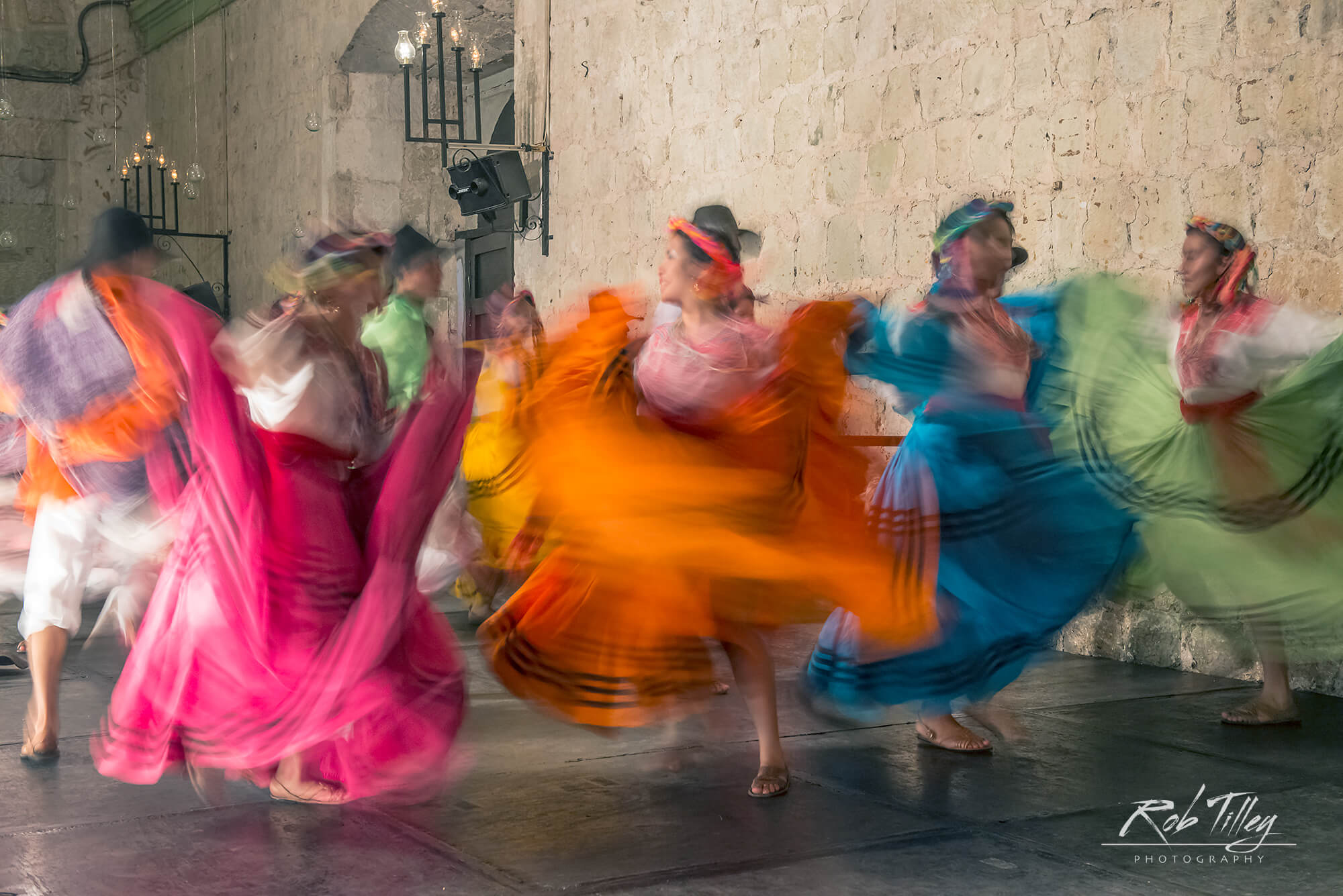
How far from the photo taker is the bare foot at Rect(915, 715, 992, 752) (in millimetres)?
3838

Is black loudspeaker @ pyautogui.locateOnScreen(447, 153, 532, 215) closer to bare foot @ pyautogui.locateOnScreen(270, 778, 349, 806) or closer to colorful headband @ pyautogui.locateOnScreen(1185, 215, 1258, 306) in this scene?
colorful headband @ pyautogui.locateOnScreen(1185, 215, 1258, 306)

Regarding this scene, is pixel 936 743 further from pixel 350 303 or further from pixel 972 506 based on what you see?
pixel 350 303

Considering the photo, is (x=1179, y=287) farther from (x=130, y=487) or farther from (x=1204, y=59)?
(x=130, y=487)

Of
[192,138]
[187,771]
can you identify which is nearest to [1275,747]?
[187,771]

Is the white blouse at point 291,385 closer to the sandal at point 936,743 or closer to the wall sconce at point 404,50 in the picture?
the sandal at point 936,743

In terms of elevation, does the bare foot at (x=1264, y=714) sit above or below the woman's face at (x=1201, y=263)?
below

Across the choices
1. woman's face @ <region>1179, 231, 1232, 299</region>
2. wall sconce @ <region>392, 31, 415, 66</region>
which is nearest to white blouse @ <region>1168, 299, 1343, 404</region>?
woman's face @ <region>1179, 231, 1232, 299</region>

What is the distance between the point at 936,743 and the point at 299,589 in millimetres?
1815

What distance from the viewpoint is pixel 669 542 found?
10.7 feet

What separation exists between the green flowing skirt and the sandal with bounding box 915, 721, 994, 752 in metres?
0.75

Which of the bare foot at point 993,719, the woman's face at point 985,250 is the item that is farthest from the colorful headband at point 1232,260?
the bare foot at point 993,719

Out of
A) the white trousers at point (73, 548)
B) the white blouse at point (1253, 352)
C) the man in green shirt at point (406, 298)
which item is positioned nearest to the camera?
the white trousers at point (73, 548)

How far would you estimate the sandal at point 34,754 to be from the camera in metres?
3.74

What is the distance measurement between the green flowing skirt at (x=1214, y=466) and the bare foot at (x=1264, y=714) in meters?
0.39
